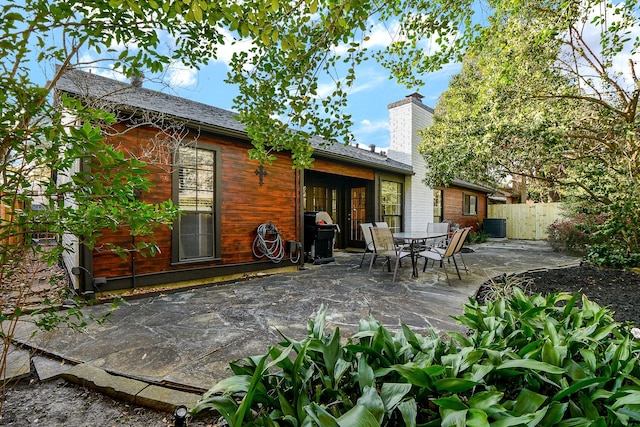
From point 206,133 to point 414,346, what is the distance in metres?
4.42

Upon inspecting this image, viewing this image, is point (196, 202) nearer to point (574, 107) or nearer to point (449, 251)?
point (449, 251)

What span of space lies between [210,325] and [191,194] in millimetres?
2401

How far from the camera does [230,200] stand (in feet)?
16.1

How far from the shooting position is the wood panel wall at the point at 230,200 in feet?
12.5

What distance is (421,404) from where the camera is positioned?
0.98 meters

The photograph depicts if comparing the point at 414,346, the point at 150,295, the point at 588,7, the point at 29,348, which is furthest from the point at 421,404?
the point at 588,7

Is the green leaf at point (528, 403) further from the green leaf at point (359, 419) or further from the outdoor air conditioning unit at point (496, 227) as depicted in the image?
the outdoor air conditioning unit at point (496, 227)

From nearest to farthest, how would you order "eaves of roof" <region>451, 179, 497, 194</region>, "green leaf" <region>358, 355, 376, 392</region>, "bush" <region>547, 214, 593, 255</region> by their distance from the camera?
"green leaf" <region>358, 355, 376, 392</region> < "bush" <region>547, 214, 593, 255</region> < "eaves of roof" <region>451, 179, 497, 194</region>

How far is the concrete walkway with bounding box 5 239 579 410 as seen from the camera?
6.15 ft

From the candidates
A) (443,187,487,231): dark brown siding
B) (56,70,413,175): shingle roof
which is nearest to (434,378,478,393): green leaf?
(56,70,413,175): shingle roof

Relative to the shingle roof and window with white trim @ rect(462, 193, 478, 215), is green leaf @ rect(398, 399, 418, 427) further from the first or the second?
window with white trim @ rect(462, 193, 478, 215)

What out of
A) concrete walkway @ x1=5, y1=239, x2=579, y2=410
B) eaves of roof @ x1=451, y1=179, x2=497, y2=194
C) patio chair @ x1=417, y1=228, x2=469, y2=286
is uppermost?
eaves of roof @ x1=451, y1=179, x2=497, y2=194

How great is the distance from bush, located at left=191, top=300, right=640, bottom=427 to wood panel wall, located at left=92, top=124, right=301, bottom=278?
112 inches

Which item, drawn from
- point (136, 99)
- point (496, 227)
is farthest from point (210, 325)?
point (496, 227)
